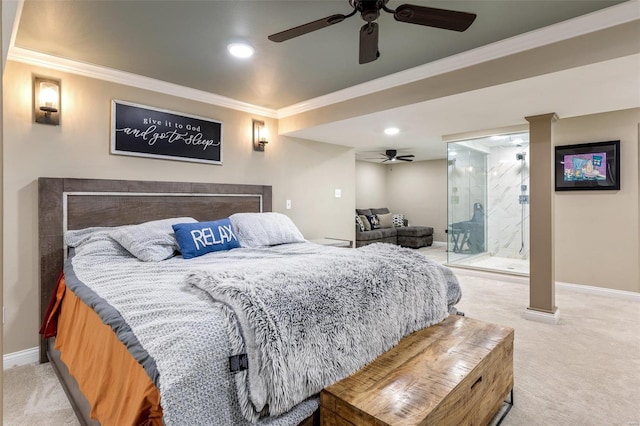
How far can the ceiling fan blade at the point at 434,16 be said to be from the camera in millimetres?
1663

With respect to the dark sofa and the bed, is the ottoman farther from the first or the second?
the bed

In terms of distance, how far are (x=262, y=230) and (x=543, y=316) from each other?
2.75 metres

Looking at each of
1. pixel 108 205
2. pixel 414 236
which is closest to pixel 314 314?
pixel 108 205

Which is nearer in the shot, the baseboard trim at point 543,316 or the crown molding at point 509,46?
the crown molding at point 509,46

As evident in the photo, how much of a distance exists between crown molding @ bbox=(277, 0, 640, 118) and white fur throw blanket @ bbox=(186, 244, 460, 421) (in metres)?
1.66

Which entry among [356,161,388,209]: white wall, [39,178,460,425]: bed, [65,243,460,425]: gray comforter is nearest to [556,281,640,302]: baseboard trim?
[39,178,460,425]: bed

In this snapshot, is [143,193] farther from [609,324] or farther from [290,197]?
[609,324]

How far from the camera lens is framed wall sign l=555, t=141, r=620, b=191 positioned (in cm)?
394

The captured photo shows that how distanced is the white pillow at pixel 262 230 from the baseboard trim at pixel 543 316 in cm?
230

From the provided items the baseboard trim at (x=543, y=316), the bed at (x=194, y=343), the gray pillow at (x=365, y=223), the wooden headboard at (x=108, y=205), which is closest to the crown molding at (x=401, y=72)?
the wooden headboard at (x=108, y=205)

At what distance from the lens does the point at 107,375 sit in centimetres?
131

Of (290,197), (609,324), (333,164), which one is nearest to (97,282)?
(290,197)

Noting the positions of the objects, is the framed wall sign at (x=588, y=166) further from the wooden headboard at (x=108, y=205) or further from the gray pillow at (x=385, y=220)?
the wooden headboard at (x=108, y=205)

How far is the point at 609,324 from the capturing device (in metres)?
3.13
